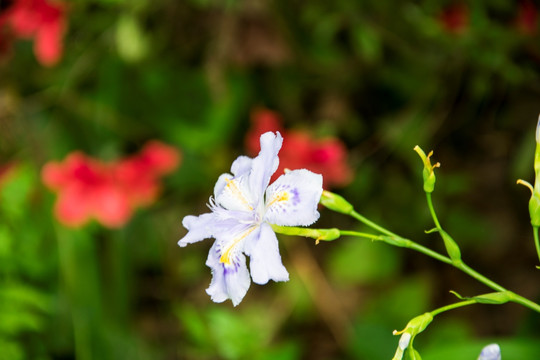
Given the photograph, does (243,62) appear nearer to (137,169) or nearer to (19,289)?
(137,169)

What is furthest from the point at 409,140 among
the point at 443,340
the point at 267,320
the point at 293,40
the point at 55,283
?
the point at 55,283

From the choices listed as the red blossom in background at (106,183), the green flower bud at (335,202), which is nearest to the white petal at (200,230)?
the green flower bud at (335,202)

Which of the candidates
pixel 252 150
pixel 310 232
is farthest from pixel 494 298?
pixel 252 150

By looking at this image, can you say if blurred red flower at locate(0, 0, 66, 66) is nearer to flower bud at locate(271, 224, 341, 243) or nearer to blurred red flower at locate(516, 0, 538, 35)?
flower bud at locate(271, 224, 341, 243)

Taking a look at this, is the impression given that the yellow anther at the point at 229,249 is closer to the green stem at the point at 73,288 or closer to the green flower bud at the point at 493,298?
the green flower bud at the point at 493,298

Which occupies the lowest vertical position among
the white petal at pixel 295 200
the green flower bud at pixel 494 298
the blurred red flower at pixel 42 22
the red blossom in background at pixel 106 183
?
the green flower bud at pixel 494 298

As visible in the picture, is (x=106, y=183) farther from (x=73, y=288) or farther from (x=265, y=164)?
(x=265, y=164)
